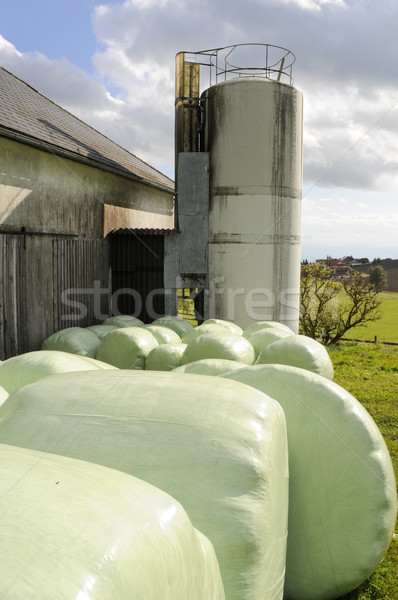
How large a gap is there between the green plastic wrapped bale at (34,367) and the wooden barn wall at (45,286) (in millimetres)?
3832

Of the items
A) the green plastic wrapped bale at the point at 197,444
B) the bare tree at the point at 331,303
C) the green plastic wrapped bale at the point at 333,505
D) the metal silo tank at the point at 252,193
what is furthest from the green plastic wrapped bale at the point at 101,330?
the bare tree at the point at 331,303

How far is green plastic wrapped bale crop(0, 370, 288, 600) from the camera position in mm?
2277

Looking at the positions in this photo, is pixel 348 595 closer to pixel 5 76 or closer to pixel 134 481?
pixel 134 481

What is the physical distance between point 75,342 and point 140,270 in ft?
14.4

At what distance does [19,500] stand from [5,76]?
14719 millimetres

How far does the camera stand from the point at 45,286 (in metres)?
9.59

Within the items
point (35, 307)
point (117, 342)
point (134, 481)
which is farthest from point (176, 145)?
point (134, 481)

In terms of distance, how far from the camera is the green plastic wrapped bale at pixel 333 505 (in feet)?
10.8

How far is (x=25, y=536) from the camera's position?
1.38 m

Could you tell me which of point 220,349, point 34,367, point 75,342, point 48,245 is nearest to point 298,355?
point 220,349

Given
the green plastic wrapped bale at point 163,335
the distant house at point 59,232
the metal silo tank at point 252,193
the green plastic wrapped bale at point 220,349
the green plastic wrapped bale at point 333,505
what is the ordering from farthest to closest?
1. the metal silo tank at point 252,193
2. the green plastic wrapped bale at point 163,335
3. the distant house at point 59,232
4. the green plastic wrapped bale at point 220,349
5. the green plastic wrapped bale at point 333,505

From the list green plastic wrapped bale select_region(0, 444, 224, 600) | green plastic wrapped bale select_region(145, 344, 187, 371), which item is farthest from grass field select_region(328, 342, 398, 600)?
green plastic wrapped bale select_region(145, 344, 187, 371)

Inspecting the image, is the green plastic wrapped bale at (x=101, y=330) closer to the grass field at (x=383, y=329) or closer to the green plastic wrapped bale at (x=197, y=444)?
the green plastic wrapped bale at (x=197, y=444)

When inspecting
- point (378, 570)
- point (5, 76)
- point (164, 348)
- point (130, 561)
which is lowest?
point (378, 570)
